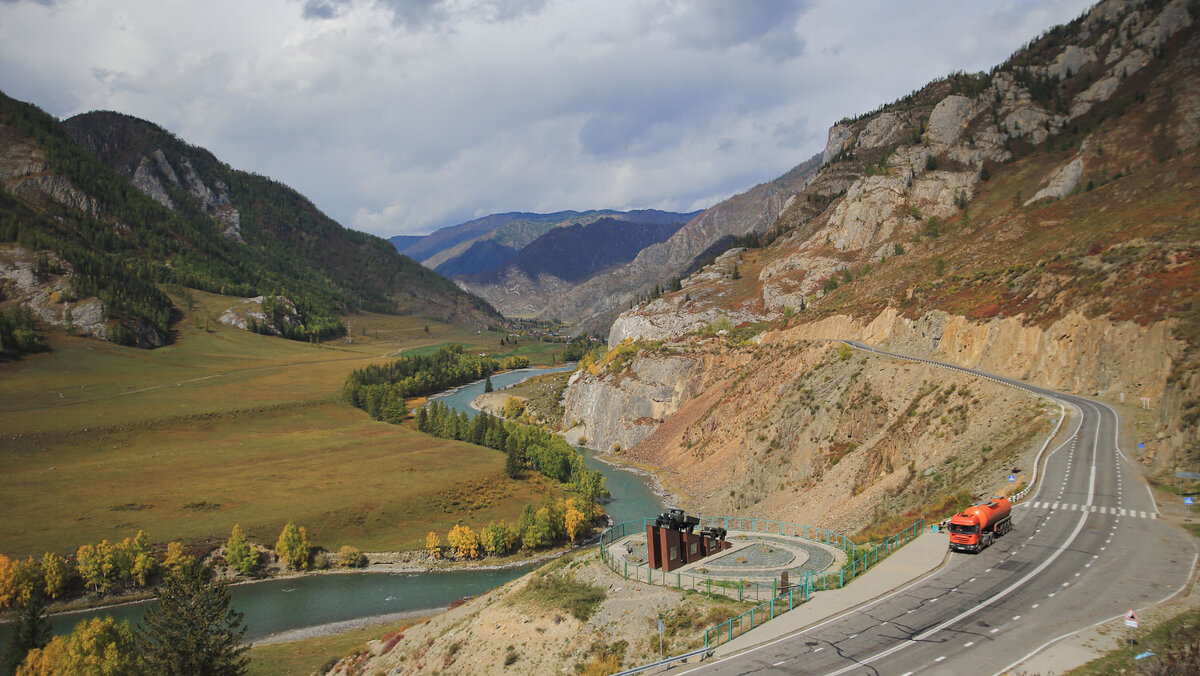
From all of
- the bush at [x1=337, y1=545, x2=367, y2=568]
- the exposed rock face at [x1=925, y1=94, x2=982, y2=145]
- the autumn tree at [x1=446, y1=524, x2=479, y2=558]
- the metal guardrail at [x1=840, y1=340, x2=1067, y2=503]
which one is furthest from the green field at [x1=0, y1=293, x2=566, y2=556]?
the exposed rock face at [x1=925, y1=94, x2=982, y2=145]

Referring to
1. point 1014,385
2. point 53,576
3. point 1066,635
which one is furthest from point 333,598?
point 1014,385

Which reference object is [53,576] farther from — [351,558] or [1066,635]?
[1066,635]

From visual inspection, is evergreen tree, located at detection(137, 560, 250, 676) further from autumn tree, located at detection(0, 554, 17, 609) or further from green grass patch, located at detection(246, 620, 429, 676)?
autumn tree, located at detection(0, 554, 17, 609)

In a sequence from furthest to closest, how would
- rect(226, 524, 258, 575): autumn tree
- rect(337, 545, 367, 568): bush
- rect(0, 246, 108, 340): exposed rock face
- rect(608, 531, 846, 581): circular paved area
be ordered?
rect(0, 246, 108, 340): exposed rock face, rect(337, 545, 367, 568): bush, rect(226, 524, 258, 575): autumn tree, rect(608, 531, 846, 581): circular paved area

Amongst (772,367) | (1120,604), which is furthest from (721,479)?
(1120,604)

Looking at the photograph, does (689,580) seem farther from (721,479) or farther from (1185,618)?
(721,479)

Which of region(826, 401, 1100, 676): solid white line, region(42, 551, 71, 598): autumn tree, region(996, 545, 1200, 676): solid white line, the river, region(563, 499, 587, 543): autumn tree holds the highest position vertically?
region(996, 545, 1200, 676): solid white line
